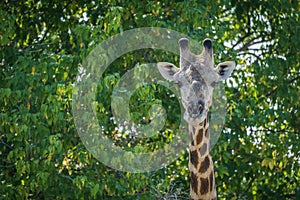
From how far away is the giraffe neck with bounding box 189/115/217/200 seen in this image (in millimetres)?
5965

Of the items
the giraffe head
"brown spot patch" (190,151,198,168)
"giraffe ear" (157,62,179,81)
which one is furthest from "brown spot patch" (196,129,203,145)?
"giraffe ear" (157,62,179,81)

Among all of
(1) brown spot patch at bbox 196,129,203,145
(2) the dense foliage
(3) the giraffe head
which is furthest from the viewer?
(2) the dense foliage

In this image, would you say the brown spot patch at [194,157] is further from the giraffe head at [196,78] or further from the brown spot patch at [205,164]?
the giraffe head at [196,78]

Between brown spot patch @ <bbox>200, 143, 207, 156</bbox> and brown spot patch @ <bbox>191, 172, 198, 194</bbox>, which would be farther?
brown spot patch @ <bbox>191, 172, 198, 194</bbox>

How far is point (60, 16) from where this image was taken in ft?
33.2

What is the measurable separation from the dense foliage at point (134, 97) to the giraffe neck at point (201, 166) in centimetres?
171

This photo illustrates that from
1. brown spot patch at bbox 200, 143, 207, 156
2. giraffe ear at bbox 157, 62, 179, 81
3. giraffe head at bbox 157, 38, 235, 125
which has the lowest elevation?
brown spot patch at bbox 200, 143, 207, 156

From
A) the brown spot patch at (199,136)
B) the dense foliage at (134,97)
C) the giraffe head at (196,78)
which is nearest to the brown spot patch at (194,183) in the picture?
the brown spot patch at (199,136)

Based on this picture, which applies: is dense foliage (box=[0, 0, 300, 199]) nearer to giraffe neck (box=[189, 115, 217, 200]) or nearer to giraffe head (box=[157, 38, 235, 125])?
giraffe neck (box=[189, 115, 217, 200])

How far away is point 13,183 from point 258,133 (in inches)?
125

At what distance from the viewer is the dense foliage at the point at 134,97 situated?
8.66 m

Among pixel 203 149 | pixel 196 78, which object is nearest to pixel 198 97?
pixel 196 78

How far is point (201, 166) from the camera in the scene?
6.08 m

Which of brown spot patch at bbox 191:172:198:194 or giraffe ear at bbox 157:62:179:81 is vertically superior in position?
giraffe ear at bbox 157:62:179:81
